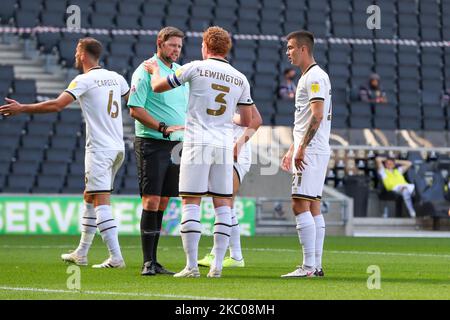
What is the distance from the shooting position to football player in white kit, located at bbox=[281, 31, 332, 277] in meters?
9.69

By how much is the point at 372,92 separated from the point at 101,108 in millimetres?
14170

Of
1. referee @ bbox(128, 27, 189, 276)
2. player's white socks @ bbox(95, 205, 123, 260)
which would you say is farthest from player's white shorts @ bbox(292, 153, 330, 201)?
player's white socks @ bbox(95, 205, 123, 260)

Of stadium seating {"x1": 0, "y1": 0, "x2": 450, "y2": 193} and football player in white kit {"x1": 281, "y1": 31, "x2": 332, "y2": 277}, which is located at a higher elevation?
stadium seating {"x1": 0, "y1": 0, "x2": 450, "y2": 193}

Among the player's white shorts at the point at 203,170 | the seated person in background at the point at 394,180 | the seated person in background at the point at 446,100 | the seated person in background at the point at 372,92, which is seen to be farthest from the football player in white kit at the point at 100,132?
the seated person in background at the point at 446,100

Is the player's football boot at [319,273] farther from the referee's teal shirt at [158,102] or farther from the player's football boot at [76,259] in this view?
the player's football boot at [76,259]

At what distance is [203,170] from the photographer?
922cm

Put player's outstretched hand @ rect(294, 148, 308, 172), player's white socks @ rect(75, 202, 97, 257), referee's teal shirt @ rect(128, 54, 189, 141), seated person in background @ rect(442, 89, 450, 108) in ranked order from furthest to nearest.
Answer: seated person in background @ rect(442, 89, 450, 108)
player's white socks @ rect(75, 202, 97, 257)
referee's teal shirt @ rect(128, 54, 189, 141)
player's outstretched hand @ rect(294, 148, 308, 172)

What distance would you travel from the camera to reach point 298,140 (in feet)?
32.6

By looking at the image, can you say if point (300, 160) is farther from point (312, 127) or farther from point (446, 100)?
point (446, 100)

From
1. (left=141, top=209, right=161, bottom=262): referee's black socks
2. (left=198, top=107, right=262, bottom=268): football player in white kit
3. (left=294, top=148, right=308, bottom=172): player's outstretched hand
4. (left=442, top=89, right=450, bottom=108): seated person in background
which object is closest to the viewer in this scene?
(left=294, top=148, right=308, bottom=172): player's outstretched hand

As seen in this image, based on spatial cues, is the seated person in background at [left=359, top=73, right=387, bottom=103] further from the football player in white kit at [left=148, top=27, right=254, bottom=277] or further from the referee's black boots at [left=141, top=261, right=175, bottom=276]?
the football player in white kit at [left=148, top=27, right=254, bottom=277]

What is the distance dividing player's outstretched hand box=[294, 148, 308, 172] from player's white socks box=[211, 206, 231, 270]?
2.49ft
